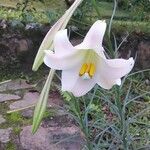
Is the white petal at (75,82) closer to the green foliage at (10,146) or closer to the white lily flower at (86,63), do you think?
the white lily flower at (86,63)

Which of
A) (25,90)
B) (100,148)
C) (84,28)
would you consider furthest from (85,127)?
(84,28)

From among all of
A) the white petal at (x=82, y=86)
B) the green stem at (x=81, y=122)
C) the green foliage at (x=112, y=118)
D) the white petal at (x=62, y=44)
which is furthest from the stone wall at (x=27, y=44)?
the white petal at (x=62, y=44)

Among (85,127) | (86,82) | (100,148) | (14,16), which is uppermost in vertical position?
(86,82)

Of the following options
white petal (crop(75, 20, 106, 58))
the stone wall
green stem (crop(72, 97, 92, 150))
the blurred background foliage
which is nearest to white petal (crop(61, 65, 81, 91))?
white petal (crop(75, 20, 106, 58))

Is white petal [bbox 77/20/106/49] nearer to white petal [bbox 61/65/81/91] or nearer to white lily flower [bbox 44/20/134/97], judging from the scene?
white lily flower [bbox 44/20/134/97]

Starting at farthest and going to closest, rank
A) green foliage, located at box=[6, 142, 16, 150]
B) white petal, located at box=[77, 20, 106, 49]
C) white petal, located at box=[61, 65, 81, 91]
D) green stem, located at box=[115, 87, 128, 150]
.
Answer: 1. green foliage, located at box=[6, 142, 16, 150]
2. green stem, located at box=[115, 87, 128, 150]
3. white petal, located at box=[61, 65, 81, 91]
4. white petal, located at box=[77, 20, 106, 49]

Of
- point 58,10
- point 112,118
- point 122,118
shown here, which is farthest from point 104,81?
point 58,10

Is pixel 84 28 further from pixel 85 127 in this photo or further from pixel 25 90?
pixel 85 127
